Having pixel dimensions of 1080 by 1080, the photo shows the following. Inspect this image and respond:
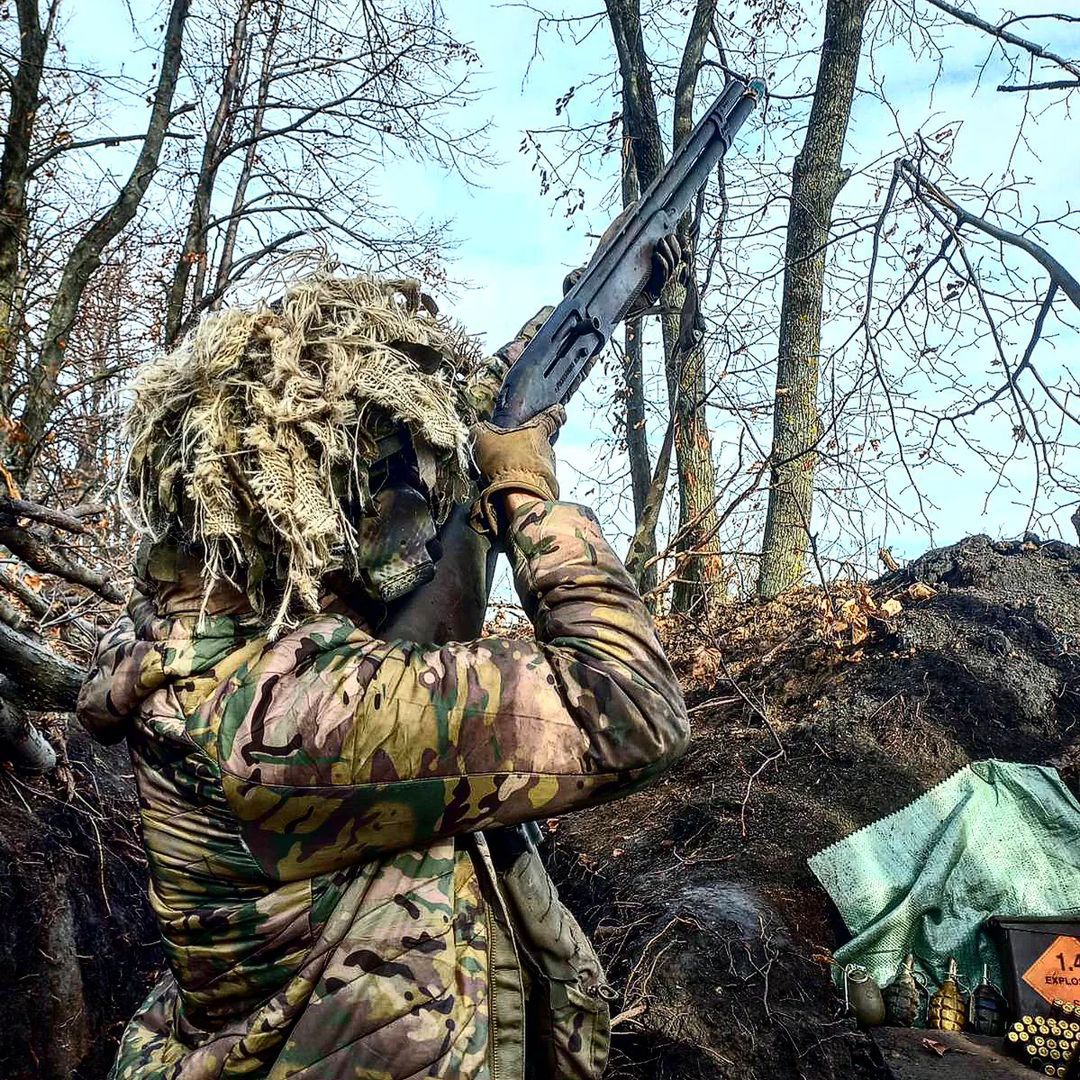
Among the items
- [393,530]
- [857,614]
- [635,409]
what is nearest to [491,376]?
[393,530]

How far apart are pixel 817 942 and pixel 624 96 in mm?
5992

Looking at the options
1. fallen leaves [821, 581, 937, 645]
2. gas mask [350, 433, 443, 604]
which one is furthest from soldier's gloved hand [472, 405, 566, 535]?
fallen leaves [821, 581, 937, 645]

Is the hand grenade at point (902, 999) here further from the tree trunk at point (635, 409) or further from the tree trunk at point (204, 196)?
the tree trunk at point (204, 196)

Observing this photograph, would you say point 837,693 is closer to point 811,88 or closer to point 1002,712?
point 1002,712

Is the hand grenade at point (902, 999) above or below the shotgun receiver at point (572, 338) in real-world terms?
below

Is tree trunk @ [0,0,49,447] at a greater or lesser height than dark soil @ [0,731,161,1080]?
greater

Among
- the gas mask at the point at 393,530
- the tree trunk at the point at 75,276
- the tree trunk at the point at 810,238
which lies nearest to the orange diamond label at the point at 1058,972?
the gas mask at the point at 393,530

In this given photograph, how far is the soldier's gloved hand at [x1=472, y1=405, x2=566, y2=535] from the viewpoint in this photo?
5.90 feet

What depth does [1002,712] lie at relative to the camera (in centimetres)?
482

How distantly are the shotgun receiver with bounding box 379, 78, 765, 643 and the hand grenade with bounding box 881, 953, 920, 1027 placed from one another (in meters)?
2.85

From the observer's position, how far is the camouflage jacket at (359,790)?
4.47 feet

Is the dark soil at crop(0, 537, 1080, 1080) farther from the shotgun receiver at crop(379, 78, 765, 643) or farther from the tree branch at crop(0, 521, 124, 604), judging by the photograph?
the shotgun receiver at crop(379, 78, 765, 643)

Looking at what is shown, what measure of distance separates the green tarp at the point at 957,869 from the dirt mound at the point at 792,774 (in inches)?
6.0

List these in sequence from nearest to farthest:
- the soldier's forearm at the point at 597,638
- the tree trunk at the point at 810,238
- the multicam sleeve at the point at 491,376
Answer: the soldier's forearm at the point at 597,638
the multicam sleeve at the point at 491,376
the tree trunk at the point at 810,238
